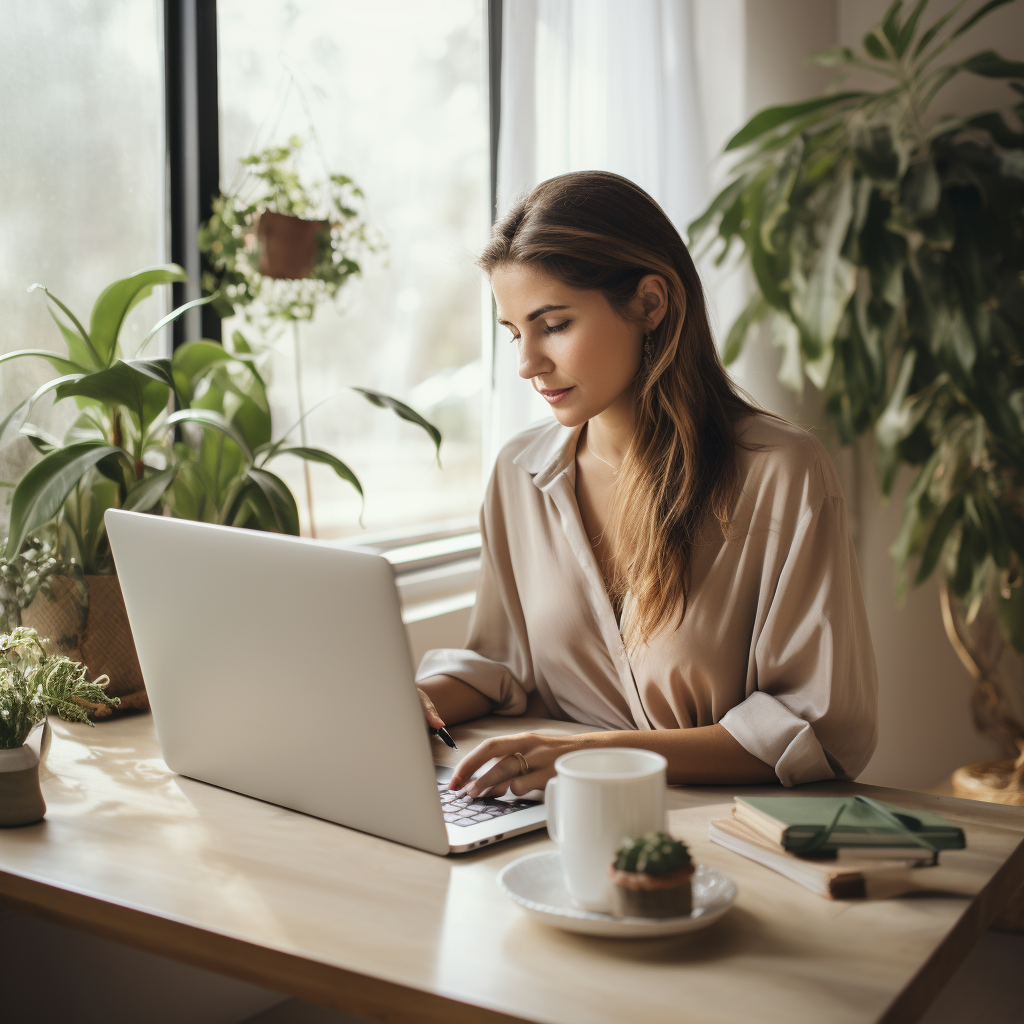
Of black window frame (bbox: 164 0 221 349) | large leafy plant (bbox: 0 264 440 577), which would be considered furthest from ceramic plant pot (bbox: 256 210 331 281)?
large leafy plant (bbox: 0 264 440 577)

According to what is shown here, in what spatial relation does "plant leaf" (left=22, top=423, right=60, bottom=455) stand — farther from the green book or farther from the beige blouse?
the green book

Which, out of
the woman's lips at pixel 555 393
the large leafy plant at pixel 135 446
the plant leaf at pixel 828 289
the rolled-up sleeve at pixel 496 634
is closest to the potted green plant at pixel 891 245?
the plant leaf at pixel 828 289

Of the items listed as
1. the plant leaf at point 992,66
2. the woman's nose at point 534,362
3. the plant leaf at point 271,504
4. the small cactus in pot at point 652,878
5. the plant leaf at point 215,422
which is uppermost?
the plant leaf at point 992,66

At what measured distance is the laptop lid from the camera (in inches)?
36.2

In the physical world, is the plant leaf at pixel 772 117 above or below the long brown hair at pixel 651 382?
above

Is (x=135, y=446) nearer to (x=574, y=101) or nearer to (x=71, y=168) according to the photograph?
(x=71, y=168)

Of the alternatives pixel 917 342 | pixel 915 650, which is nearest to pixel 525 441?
pixel 917 342

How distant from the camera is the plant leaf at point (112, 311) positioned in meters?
1.59

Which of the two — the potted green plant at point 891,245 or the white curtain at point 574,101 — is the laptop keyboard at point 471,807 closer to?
the potted green plant at point 891,245

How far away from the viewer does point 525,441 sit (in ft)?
5.61

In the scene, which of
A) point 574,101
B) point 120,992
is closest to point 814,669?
point 120,992

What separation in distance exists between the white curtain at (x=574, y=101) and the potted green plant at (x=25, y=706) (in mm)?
1405

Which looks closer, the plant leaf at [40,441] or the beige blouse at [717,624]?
the beige blouse at [717,624]

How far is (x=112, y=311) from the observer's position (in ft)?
5.24
